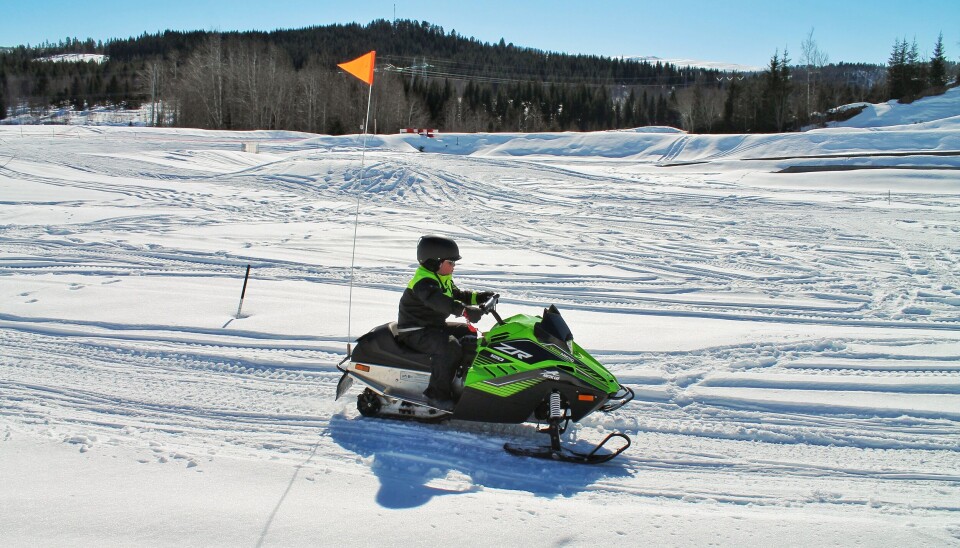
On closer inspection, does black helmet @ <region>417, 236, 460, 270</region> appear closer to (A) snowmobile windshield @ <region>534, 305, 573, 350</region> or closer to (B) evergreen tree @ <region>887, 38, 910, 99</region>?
(A) snowmobile windshield @ <region>534, 305, 573, 350</region>

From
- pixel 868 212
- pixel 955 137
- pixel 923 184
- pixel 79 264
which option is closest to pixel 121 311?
pixel 79 264

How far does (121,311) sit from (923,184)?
909 inches

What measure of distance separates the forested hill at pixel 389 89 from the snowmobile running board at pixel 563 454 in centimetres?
3199

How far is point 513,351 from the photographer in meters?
4.54

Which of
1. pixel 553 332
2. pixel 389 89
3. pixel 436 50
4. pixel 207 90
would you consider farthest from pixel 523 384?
pixel 436 50

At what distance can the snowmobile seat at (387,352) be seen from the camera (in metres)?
4.90

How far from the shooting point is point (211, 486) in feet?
12.2

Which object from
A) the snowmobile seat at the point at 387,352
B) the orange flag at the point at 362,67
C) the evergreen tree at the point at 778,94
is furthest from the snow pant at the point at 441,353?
the evergreen tree at the point at 778,94

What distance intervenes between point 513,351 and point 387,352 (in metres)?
1.10

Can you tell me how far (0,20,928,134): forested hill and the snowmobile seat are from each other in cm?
3089

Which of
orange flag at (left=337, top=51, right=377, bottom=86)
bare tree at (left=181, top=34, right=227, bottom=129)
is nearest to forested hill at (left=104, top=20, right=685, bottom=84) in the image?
bare tree at (left=181, top=34, right=227, bottom=129)

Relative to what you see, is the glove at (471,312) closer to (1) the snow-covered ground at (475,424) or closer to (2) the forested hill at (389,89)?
(1) the snow-covered ground at (475,424)

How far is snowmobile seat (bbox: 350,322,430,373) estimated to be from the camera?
4.90m

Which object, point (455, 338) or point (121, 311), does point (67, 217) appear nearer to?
point (121, 311)
